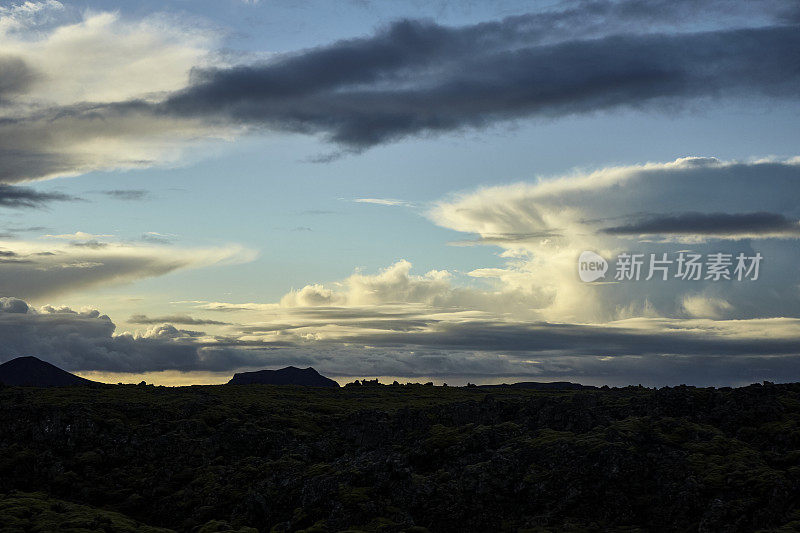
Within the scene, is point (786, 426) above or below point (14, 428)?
above

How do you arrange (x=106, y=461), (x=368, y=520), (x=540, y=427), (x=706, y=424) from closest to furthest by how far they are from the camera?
(x=368, y=520) → (x=706, y=424) → (x=540, y=427) → (x=106, y=461)

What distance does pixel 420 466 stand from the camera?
71625mm

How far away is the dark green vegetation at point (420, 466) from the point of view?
55.3 metres

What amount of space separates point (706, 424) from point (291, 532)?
1655 inches

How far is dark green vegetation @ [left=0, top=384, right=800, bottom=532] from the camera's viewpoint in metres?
55.3

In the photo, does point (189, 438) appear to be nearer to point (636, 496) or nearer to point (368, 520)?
point (368, 520)

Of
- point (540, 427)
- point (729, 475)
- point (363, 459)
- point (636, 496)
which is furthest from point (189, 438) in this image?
point (729, 475)

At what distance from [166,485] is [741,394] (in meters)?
64.1

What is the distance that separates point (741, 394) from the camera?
233 feet

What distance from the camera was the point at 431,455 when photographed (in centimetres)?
7250

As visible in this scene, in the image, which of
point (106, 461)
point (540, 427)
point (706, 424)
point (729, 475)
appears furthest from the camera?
point (106, 461)

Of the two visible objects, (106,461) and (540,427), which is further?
(106,461)

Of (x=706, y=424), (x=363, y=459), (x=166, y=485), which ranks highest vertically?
(x=706, y=424)

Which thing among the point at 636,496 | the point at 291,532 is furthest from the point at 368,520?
the point at 636,496
